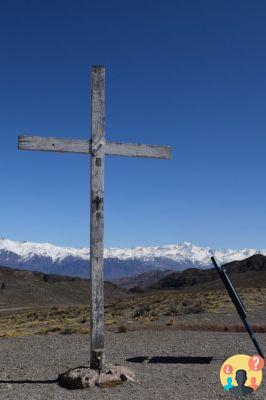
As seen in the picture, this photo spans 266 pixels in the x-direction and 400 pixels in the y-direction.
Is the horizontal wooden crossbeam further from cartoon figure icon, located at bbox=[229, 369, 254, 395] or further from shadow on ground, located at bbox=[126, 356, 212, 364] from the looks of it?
cartoon figure icon, located at bbox=[229, 369, 254, 395]

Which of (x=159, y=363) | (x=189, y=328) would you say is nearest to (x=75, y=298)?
(x=189, y=328)

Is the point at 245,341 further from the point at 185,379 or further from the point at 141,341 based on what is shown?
the point at 185,379

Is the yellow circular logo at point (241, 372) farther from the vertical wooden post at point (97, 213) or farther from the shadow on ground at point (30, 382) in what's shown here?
the shadow on ground at point (30, 382)

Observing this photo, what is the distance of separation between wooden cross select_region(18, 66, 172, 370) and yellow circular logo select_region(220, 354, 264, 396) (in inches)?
158

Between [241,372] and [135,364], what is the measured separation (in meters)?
6.19

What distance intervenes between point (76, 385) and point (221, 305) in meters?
24.0

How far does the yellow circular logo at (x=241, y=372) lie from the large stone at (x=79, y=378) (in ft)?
12.5

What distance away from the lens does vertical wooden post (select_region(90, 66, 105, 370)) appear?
1062 centimetres

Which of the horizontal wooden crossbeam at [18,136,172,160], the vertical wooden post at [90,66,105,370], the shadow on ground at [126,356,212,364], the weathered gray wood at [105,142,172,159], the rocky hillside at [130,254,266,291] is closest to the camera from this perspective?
the vertical wooden post at [90,66,105,370]

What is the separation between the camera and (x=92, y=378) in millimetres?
10273

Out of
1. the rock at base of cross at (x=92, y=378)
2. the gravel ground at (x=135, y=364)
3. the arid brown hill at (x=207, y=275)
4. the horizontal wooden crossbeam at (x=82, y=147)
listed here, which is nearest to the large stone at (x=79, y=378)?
the rock at base of cross at (x=92, y=378)

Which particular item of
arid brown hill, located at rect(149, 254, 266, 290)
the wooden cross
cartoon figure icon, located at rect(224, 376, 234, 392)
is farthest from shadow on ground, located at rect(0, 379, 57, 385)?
arid brown hill, located at rect(149, 254, 266, 290)

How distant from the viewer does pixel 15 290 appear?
10606 cm

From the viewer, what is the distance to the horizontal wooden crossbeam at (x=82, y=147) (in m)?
10.7
